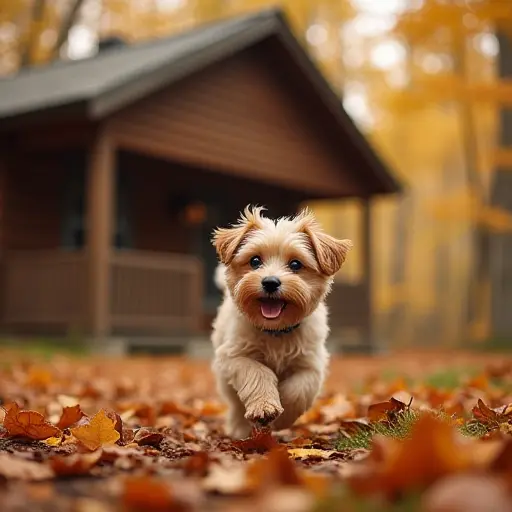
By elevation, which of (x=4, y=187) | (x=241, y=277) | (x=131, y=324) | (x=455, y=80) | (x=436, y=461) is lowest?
(x=131, y=324)

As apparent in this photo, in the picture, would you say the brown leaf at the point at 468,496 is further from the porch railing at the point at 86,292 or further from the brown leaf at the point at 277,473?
the porch railing at the point at 86,292

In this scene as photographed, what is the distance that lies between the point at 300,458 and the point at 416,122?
37246mm

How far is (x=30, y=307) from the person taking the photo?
14.4m

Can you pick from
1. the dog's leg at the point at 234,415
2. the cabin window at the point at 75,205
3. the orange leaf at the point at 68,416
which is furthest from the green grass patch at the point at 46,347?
the orange leaf at the point at 68,416

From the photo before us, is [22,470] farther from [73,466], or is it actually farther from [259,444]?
[259,444]

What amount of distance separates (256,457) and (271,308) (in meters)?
1.07

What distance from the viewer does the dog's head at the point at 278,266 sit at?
13.5ft

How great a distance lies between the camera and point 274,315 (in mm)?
4191

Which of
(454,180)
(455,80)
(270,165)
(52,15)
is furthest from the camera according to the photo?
(454,180)

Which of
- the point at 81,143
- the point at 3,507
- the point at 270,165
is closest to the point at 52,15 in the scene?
the point at 270,165

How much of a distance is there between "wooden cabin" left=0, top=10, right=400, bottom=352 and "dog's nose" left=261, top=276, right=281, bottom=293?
8968 mm

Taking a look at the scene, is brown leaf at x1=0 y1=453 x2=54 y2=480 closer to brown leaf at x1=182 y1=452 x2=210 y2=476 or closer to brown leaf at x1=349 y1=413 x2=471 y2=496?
brown leaf at x1=182 y1=452 x2=210 y2=476

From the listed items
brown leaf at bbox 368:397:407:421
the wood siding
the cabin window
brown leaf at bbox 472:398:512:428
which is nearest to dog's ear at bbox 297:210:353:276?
brown leaf at bbox 368:397:407:421

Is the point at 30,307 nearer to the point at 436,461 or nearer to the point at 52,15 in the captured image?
the point at 436,461
